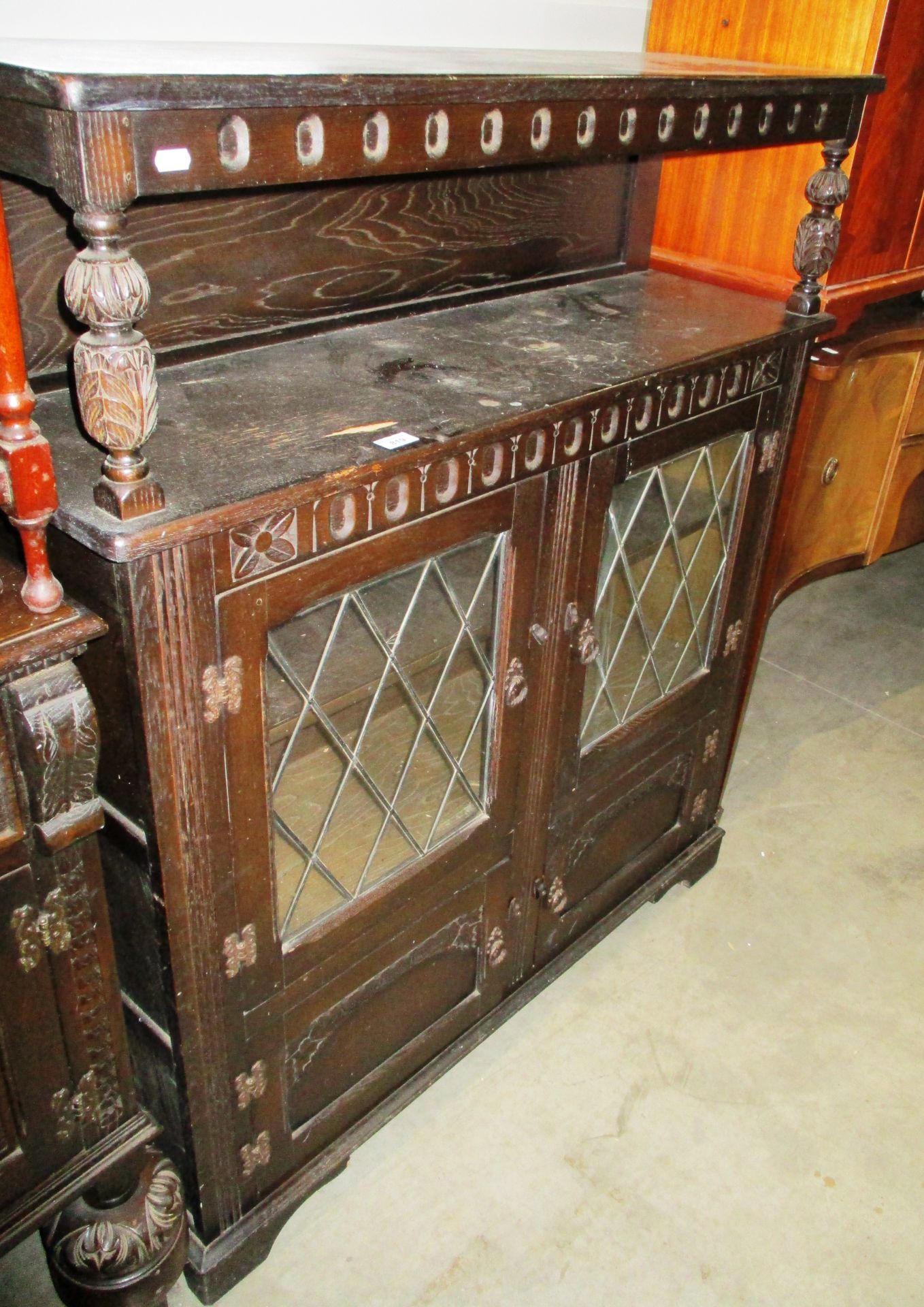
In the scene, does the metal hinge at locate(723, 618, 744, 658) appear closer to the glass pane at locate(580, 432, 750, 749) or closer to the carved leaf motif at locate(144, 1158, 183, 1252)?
the glass pane at locate(580, 432, 750, 749)

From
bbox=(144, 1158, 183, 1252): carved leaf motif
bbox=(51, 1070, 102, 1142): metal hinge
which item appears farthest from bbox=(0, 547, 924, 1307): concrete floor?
bbox=(51, 1070, 102, 1142): metal hinge

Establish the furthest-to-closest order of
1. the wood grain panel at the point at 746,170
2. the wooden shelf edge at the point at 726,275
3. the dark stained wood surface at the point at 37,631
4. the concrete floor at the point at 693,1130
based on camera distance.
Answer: the wooden shelf edge at the point at 726,275 → the wood grain panel at the point at 746,170 → the concrete floor at the point at 693,1130 → the dark stained wood surface at the point at 37,631

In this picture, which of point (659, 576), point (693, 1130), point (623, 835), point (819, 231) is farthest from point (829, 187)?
point (693, 1130)

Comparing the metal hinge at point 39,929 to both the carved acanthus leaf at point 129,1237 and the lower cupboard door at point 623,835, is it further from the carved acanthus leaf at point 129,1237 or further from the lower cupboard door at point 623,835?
the lower cupboard door at point 623,835

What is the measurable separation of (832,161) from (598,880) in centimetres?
115

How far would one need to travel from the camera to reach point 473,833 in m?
1.42

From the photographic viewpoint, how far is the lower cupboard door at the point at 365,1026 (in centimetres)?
127

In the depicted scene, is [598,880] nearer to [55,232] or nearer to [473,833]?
[473,833]

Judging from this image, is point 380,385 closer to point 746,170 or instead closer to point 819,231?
point 819,231

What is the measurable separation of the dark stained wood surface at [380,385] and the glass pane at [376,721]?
0.15 meters

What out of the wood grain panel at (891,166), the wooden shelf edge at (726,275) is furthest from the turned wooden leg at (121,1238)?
the wood grain panel at (891,166)

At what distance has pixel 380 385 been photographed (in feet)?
4.04

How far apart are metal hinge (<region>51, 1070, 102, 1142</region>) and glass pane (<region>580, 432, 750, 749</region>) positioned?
0.78 meters

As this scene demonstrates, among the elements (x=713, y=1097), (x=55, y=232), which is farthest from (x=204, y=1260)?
(x=55, y=232)
